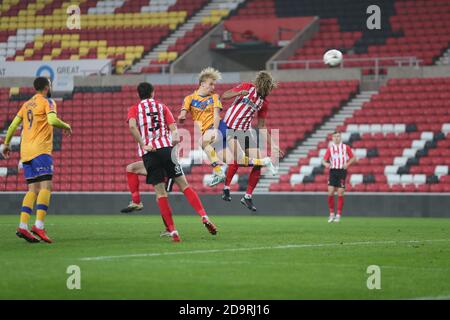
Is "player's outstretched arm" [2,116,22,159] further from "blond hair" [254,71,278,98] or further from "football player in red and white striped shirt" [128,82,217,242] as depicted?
"blond hair" [254,71,278,98]

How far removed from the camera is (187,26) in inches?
1449

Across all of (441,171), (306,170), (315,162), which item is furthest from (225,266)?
(315,162)

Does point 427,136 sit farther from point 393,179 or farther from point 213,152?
point 213,152

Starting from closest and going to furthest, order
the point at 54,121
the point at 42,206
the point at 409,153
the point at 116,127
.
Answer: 1. the point at 54,121
2. the point at 42,206
3. the point at 409,153
4. the point at 116,127

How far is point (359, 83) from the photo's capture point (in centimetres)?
3081

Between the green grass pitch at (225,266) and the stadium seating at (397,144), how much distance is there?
39.4 feet

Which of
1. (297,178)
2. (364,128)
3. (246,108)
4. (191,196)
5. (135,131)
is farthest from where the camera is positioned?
(364,128)

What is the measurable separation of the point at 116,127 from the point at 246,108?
15.7m

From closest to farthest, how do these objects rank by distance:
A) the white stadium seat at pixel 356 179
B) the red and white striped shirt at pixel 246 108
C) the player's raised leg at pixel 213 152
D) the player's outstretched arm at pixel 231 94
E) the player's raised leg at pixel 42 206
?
the player's raised leg at pixel 42 206
the player's outstretched arm at pixel 231 94
the red and white striped shirt at pixel 246 108
the player's raised leg at pixel 213 152
the white stadium seat at pixel 356 179

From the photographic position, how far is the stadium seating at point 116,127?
29.2 metres

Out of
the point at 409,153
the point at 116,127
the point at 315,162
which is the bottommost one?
the point at 315,162

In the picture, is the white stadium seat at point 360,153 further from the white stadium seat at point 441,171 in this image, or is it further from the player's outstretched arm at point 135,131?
the player's outstretched arm at point 135,131

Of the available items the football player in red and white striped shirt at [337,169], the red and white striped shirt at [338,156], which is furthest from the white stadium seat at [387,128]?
the football player in red and white striped shirt at [337,169]

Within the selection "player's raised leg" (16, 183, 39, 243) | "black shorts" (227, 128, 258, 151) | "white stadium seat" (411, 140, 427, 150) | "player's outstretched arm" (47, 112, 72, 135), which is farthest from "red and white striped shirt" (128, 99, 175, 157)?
"white stadium seat" (411, 140, 427, 150)
